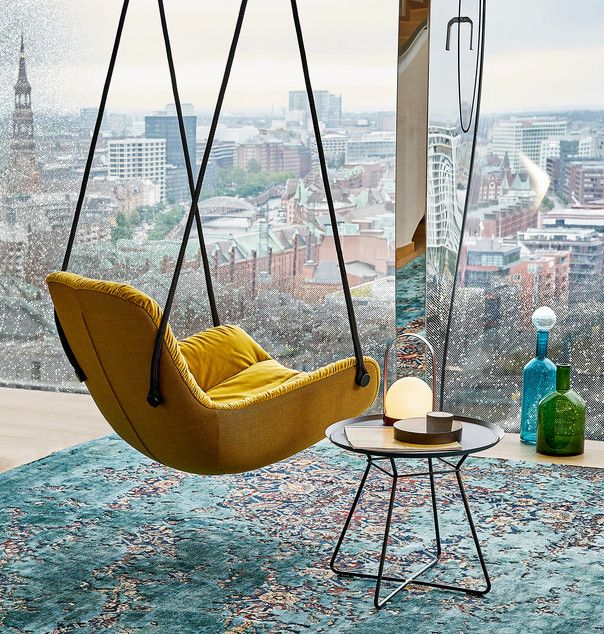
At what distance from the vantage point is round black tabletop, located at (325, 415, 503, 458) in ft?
8.61

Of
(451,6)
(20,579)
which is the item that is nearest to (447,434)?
(20,579)

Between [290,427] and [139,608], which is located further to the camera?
[290,427]

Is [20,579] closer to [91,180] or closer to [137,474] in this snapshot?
[137,474]

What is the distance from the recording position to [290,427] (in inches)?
119

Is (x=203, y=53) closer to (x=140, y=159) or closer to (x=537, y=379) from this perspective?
(x=140, y=159)

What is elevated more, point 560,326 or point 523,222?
point 523,222

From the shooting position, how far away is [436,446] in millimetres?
2682

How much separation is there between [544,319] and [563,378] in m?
0.45

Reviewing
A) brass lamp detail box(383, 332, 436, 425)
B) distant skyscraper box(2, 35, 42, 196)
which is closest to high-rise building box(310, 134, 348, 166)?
distant skyscraper box(2, 35, 42, 196)

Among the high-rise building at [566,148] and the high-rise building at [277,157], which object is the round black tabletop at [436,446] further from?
the high-rise building at [277,157]

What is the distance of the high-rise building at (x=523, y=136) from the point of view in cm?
450

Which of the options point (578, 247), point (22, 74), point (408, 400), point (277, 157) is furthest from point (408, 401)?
point (22, 74)

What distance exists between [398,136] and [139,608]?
8.09 feet

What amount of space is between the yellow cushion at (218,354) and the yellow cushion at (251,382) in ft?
0.12
